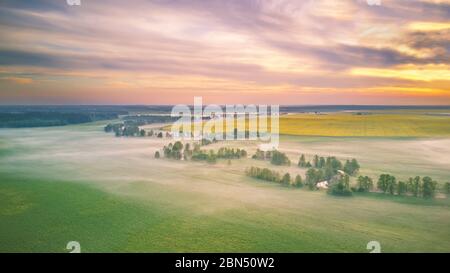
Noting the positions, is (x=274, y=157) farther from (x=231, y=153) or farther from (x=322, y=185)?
(x=322, y=185)

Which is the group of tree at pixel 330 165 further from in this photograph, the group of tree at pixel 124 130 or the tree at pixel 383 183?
the group of tree at pixel 124 130

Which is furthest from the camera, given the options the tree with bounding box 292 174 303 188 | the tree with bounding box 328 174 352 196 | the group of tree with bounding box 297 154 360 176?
the group of tree with bounding box 297 154 360 176

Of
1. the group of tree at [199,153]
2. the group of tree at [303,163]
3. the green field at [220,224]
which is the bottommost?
the green field at [220,224]

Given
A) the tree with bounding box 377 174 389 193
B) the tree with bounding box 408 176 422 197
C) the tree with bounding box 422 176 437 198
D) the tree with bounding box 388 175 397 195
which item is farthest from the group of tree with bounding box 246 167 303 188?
the tree with bounding box 422 176 437 198

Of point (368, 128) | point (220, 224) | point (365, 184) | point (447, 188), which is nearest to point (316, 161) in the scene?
point (365, 184)

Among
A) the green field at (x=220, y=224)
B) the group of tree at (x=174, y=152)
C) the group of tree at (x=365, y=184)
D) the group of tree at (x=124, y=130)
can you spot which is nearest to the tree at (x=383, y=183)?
the group of tree at (x=365, y=184)

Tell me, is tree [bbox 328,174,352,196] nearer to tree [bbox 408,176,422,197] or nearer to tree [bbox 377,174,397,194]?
tree [bbox 377,174,397,194]
